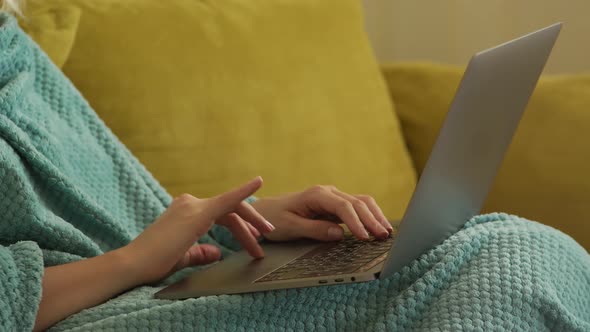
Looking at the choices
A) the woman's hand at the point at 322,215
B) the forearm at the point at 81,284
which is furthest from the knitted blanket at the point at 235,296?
the woman's hand at the point at 322,215

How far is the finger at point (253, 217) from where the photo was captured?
3.71 ft

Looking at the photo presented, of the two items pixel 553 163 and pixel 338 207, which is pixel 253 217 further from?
pixel 553 163

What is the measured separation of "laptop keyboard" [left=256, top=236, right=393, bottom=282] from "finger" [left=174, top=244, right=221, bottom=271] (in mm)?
188

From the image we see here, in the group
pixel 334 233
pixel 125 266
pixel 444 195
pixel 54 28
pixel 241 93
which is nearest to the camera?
pixel 444 195

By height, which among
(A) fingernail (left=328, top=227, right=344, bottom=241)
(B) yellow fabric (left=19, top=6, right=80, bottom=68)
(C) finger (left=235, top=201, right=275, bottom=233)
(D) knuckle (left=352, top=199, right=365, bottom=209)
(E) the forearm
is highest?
(B) yellow fabric (left=19, top=6, right=80, bottom=68)

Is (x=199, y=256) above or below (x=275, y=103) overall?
below

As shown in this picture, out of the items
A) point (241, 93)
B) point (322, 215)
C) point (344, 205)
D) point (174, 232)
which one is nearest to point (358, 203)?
point (344, 205)

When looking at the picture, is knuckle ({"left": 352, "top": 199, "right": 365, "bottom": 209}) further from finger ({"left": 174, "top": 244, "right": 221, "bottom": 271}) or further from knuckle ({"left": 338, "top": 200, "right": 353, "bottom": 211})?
finger ({"left": 174, "top": 244, "right": 221, "bottom": 271})

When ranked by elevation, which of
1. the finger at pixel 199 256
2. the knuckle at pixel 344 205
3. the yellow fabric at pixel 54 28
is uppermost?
the yellow fabric at pixel 54 28

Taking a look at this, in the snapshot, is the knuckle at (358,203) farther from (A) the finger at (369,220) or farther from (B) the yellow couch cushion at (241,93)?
(B) the yellow couch cushion at (241,93)

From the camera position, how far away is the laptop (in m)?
0.86

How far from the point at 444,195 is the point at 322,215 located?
314mm

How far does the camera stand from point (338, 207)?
113 centimetres

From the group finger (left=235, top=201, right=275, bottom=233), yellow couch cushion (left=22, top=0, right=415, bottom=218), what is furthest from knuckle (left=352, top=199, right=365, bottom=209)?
yellow couch cushion (left=22, top=0, right=415, bottom=218)
